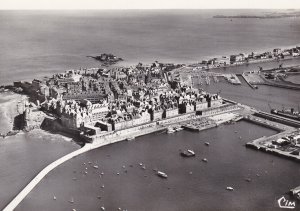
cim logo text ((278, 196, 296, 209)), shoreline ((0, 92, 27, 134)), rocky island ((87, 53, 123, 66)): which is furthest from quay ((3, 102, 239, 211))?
rocky island ((87, 53, 123, 66))

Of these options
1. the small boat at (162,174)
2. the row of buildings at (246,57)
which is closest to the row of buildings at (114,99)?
the small boat at (162,174)

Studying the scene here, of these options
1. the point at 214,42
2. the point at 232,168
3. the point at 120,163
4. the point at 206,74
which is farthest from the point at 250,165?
the point at 214,42

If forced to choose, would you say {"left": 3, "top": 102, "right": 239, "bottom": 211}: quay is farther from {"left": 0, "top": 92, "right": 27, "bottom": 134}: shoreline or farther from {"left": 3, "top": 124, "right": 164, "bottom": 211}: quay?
{"left": 0, "top": 92, "right": 27, "bottom": 134}: shoreline

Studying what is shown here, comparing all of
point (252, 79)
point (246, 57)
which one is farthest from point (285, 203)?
point (246, 57)

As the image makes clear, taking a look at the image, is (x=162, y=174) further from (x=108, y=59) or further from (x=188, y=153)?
(x=108, y=59)

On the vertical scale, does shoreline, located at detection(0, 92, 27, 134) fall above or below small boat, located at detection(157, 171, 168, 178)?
above

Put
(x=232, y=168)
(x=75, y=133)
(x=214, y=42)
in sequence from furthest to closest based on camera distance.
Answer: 1. (x=214, y=42)
2. (x=75, y=133)
3. (x=232, y=168)

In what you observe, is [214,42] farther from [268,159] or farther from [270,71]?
[268,159]

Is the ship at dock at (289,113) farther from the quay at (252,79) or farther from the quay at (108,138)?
the quay at (252,79)
